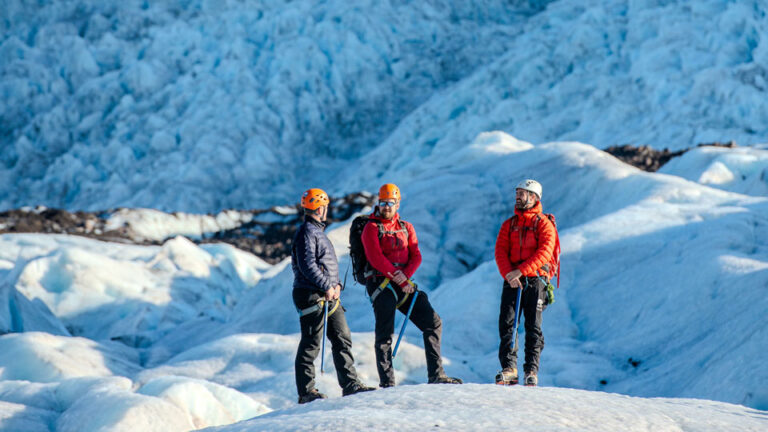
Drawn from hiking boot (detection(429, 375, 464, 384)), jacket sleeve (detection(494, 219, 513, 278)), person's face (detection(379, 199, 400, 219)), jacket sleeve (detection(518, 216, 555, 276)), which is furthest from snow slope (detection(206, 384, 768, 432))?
person's face (detection(379, 199, 400, 219))

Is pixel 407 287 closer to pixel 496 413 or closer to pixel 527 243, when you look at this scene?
pixel 527 243

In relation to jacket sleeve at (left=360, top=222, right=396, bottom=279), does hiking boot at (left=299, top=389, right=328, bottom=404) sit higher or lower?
lower

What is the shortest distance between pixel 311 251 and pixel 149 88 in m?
36.6

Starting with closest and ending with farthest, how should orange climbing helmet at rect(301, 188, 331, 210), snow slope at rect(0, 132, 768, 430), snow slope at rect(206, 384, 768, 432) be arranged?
snow slope at rect(206, 384, 768, 432)
orange climbing helmet at rect(301, 188, 331, 210)
snow slope at rect(0, 132, 768, 430)

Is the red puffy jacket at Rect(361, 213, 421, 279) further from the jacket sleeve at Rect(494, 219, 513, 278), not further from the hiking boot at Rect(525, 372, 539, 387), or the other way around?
the hiking boot at Rect(525, 372, 539, 387)

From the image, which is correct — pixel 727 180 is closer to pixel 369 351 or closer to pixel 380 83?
pixel 369 351

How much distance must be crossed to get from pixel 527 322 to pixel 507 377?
48cm

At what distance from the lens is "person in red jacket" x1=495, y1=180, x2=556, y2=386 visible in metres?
5.82

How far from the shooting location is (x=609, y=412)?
4.15 meters

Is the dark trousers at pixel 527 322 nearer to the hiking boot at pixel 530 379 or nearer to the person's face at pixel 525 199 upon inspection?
the hiking boot at pixel 530 379

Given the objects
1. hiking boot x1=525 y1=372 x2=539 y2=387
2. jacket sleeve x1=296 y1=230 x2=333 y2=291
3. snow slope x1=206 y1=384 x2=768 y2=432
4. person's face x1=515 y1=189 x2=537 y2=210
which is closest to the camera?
snow slope x1=206 y1=384 x2=768 y2=432

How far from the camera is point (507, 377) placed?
577cm


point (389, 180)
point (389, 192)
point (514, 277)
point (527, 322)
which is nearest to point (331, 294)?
point (389, 192)

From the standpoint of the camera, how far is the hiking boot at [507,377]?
573cm
